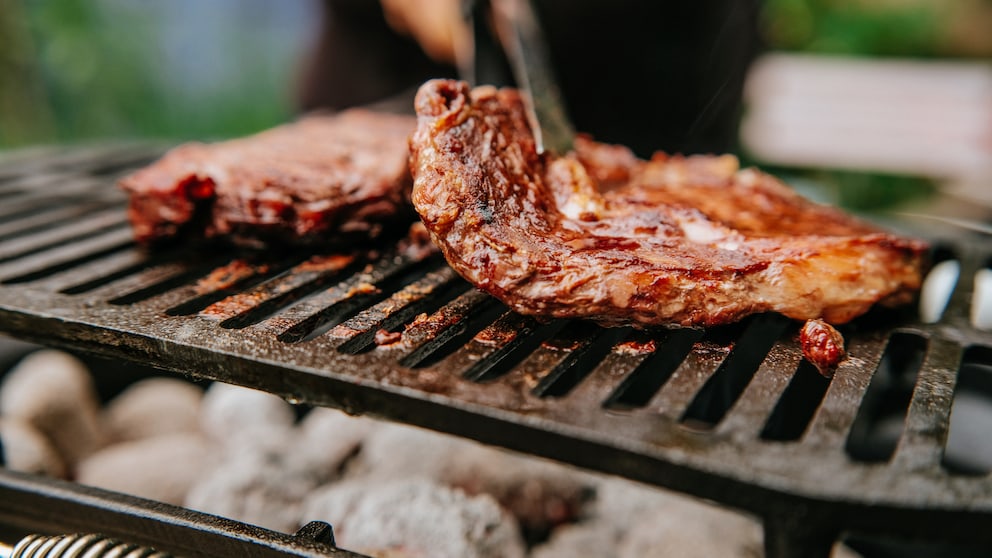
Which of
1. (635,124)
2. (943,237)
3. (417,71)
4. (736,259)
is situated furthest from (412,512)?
(417,71)

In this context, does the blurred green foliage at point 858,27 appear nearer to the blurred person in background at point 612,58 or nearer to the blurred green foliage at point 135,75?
the blurred person in background at point 612,58

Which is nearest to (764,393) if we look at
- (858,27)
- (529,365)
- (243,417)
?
(529,365)

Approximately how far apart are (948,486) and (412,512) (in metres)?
1.38

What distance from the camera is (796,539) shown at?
1142 mm

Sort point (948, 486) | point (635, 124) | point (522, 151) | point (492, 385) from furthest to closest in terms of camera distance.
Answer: point (635, 124), point (522, 151), point (492, 385), point (948, 486)

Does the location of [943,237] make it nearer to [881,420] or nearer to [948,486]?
[881,420]

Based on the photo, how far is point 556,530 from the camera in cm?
232

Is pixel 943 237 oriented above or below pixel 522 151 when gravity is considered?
below

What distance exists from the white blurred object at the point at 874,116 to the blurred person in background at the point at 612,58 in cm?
298

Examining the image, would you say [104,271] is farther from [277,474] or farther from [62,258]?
[277,474]

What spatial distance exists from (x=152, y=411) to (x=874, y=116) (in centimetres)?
733

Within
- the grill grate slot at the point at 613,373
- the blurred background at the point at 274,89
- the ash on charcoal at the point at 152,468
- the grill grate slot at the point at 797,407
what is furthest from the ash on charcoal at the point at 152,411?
the blurred background at the point at 274,89

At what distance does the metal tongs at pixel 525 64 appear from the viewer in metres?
2.16

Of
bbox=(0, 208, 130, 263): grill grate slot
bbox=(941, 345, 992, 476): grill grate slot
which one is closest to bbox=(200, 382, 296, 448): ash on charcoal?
bbox=(0, 208, 130, 263): grill grate slot
